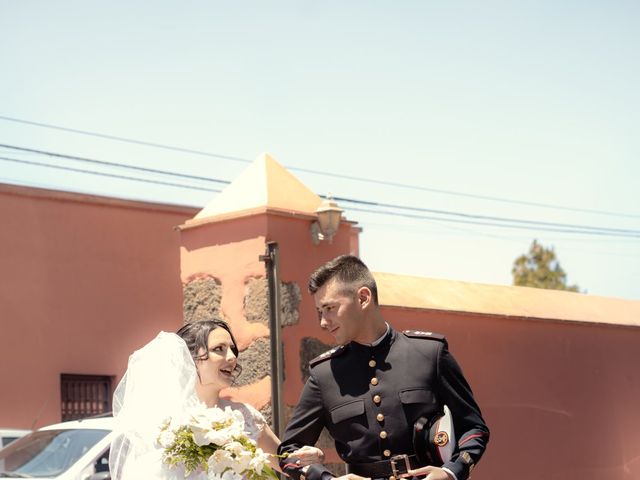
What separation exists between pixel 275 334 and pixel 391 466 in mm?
4202

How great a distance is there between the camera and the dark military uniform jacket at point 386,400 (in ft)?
15.7

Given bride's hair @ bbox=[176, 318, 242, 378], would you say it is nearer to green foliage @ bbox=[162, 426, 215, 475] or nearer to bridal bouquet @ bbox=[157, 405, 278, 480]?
bridal bouquet @ bbox=[157, 405, 278, 480]

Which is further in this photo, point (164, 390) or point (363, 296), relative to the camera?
point (164, 390)

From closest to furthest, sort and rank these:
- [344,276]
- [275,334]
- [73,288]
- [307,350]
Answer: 1. [344,276]
2. [275,334]
3. [307,350]
4. [73,288]

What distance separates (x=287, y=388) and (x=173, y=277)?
1011 cm

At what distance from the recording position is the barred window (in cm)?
1703

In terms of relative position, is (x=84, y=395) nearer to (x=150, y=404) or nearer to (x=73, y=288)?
(x=73, y=288)

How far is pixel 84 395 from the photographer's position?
56.9 feet

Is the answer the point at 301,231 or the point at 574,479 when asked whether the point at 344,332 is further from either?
the point at 574,479

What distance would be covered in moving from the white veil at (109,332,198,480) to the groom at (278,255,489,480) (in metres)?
0.54

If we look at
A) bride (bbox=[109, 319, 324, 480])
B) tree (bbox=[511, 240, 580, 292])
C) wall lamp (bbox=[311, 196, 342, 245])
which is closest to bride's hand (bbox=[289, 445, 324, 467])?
bride (bbox=[109, 319, 324, 480])

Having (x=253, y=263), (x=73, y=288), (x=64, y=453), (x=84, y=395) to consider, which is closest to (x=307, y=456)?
(x=253, y=263)

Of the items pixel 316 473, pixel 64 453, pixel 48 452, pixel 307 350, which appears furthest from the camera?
pixel 48 452

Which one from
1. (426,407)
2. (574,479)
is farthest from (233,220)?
(574,479)
